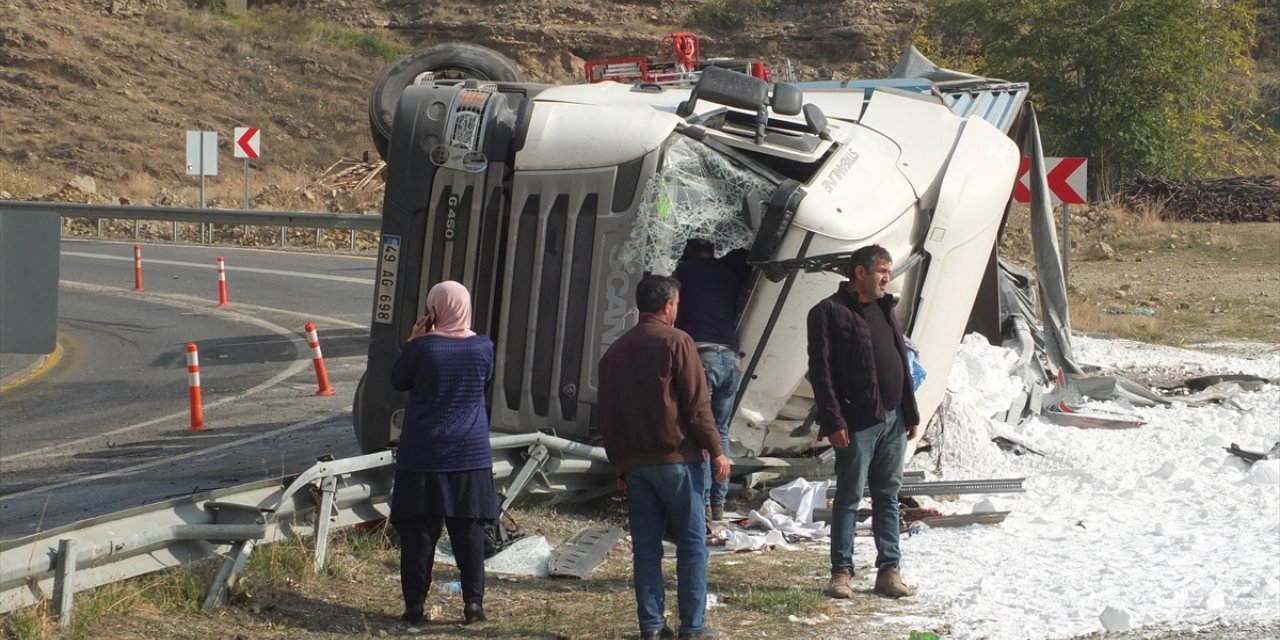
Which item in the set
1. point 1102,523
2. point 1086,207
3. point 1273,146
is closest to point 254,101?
point 1086,207

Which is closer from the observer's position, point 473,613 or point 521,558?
point 473,613

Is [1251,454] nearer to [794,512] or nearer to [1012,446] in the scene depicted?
[1012,446]

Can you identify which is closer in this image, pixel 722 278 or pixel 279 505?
pixel 279 505

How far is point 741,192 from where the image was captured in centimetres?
780

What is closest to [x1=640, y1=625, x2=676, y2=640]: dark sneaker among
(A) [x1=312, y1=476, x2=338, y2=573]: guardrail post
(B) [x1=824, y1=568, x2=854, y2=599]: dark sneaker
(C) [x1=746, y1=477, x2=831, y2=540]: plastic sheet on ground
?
(B) [x1=824, y1=568, x2=854, y2=599]: dark sneaker

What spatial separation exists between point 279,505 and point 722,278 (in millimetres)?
2652

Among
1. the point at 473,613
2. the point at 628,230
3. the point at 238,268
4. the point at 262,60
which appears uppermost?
the point at 628,230

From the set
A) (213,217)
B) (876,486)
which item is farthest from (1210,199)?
(876,486)

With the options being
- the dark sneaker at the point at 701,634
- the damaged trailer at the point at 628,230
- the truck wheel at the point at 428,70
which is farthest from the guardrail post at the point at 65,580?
the truck wheel at the point at 428,70

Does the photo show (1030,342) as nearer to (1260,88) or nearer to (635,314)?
(635,314)

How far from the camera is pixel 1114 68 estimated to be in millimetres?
31672

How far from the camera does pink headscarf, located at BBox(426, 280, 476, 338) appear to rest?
6.07 meters

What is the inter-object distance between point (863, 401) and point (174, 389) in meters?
9.31

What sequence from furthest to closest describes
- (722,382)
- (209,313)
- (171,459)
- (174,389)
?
(209,313) → (174,389) → (171,459) → (722,382)
